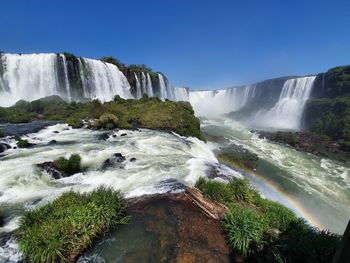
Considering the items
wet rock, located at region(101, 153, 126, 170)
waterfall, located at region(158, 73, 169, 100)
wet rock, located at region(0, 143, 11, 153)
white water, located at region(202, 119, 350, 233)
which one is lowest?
white water, located at region(202, 119, 350, 233)

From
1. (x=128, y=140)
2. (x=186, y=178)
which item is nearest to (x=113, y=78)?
(x=128, y=140)

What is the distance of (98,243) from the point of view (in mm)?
6926

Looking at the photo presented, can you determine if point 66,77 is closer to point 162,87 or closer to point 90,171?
point 162,87

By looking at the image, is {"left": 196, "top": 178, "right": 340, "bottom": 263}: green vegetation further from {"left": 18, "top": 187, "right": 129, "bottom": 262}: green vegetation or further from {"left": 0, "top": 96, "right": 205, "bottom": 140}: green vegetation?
{"left": 0, "top": 96, "right": 205, "bottom": 140}: green vegetation

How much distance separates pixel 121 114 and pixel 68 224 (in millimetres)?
23907

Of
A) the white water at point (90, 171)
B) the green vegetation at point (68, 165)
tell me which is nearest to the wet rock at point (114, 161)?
the white water at point (90, 171)

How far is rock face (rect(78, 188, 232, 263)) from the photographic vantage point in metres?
6.47

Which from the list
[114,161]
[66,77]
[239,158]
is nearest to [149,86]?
[66,77]

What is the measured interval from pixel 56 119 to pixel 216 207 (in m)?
27.0

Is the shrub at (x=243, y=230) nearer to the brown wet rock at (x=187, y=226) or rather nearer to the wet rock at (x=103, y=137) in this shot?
the brown wet rock at (x=187, y=226)

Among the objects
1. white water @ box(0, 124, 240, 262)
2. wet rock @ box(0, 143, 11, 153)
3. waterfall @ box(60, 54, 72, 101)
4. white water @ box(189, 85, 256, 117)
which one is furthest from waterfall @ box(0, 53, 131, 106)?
white water @ box(189, 85, 256, 117)

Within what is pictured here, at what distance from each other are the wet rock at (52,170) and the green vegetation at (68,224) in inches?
166

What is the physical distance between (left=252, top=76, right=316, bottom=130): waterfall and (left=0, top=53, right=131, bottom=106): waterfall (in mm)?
34290

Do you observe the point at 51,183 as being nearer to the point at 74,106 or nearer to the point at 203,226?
the point at 203,226
